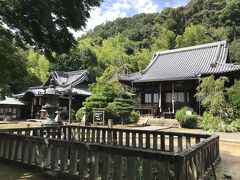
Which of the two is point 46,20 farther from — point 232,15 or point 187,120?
point 232,15

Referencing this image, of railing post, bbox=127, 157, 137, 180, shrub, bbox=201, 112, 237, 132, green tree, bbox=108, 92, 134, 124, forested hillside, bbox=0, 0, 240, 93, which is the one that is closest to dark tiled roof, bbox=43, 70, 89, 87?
forested hillside, bbox=0, 0, 240, 93

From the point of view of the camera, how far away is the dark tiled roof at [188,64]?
840 inches

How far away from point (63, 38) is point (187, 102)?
1946 cm

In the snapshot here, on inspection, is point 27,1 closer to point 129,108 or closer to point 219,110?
point 219,110

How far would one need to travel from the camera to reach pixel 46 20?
4.64 meters

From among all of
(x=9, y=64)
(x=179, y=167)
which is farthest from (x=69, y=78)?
(x=179, y=167)

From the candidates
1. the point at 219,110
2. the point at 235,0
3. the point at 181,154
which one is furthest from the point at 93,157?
the point at 235,0

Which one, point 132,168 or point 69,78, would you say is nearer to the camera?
point 132,168

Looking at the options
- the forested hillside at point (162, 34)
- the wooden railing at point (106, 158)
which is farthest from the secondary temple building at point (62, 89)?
the wooden railing at point (106, 158)

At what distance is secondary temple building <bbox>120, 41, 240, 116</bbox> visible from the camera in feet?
71.9

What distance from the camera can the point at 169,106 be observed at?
2477 centimetres

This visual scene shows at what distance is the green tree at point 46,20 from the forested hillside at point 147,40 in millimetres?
22381

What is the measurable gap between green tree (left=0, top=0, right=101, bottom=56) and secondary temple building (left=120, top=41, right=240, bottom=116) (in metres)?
16.7

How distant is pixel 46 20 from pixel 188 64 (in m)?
22.0
